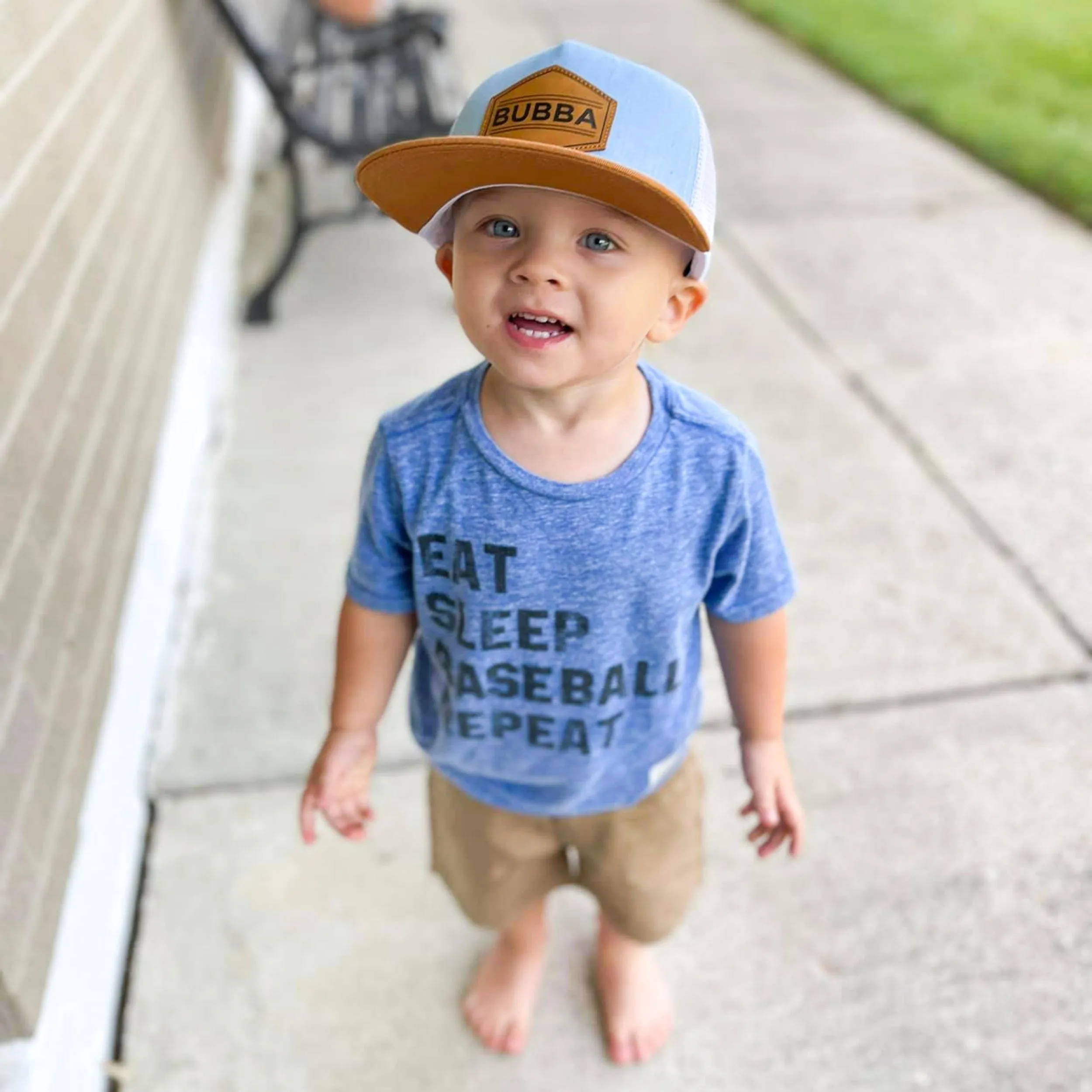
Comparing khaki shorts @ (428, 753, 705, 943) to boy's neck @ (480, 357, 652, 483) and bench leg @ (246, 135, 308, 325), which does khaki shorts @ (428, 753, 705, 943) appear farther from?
bench leg @ (246, 135, 308, 325)

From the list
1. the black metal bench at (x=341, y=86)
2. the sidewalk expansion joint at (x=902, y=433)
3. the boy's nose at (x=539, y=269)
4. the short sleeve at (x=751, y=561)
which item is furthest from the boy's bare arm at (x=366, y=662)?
the black metal bench at (x=341, y=86)

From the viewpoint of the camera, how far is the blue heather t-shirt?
1.11 metres

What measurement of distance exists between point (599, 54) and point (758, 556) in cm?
56

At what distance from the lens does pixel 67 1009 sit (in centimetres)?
152

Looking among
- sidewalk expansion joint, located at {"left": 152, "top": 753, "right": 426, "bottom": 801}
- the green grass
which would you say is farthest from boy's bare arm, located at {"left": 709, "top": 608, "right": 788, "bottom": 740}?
the green grass

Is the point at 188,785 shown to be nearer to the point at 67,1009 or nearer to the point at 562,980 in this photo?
the point at 67,1009

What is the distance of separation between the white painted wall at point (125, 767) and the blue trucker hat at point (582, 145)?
1221 mm

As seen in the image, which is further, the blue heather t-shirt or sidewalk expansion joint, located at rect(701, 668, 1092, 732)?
sidewalk expansion joint, located at rect(701, 668, 1092, 732)

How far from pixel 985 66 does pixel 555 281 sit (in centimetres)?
570

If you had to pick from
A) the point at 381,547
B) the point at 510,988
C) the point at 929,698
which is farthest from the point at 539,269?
the point at 929,698

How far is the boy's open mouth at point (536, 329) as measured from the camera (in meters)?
0.98

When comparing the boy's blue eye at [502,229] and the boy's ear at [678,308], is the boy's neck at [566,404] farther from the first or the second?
the boy's blue eye at [502,229]

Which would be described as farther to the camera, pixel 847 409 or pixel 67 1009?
pixel 847 409

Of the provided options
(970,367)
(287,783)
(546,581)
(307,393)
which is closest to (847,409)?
(970,367)
